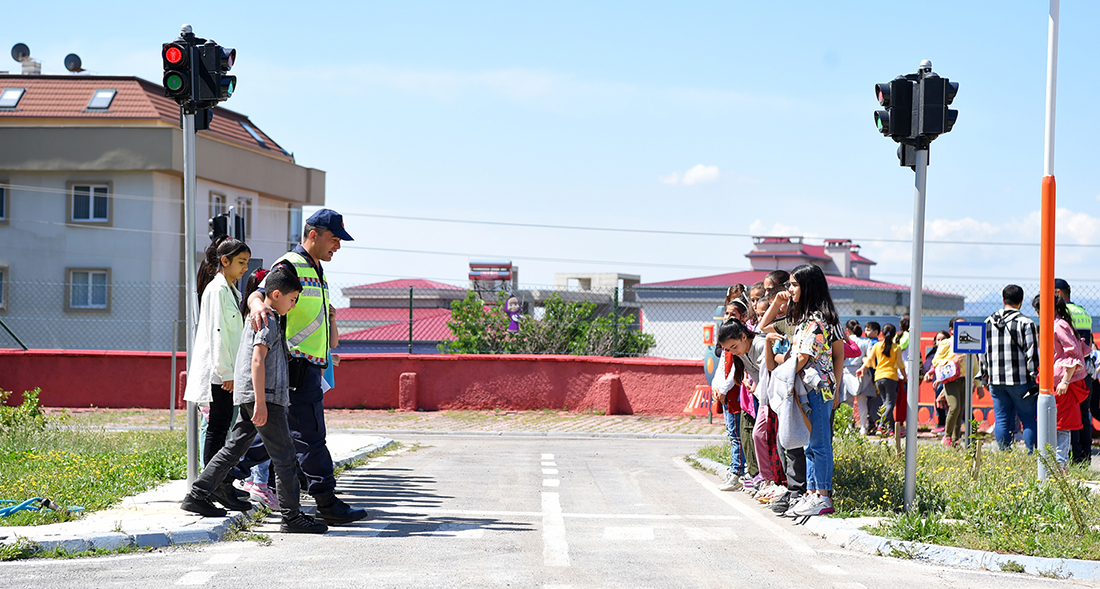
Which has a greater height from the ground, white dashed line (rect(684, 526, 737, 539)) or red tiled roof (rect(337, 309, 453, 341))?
red tiled roof (rect(337, 309, 453, 341))

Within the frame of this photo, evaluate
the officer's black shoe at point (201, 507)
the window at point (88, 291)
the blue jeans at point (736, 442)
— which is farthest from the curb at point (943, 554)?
the window at point (88, 291)

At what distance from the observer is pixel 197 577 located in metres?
5.61

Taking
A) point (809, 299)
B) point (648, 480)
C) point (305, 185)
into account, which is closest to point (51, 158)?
point (305, 185)

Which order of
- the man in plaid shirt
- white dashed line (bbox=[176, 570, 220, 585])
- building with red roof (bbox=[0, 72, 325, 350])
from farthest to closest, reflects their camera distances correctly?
building with red roof (bbox=[0, 72, 325, 350])
the man in plaid shirt
white dashed line (bbox=[176, 570, 220, 585])

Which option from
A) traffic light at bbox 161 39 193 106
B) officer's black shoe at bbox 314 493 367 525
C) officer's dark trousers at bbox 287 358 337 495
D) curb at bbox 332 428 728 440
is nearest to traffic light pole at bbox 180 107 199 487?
traffic light at bbox 161 39 193 106

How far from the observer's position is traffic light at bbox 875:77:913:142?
7602 mm

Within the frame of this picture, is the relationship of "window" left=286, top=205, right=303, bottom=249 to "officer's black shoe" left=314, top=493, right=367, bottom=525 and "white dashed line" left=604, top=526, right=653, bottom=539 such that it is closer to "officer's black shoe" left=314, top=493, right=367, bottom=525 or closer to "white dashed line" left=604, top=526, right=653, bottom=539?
"officer's black shoe" left=314, top=493, right=367, bottom=525

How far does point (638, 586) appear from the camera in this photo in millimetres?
5523

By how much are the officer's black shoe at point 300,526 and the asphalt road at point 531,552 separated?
0.35ft

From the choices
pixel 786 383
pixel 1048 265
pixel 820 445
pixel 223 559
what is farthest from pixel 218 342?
pixel 1048 265

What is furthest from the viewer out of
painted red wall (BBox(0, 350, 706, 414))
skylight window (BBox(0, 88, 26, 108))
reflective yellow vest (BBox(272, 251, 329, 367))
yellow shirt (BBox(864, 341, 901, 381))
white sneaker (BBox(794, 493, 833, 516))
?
skylight window (BBox(0, 88, 26, 108))

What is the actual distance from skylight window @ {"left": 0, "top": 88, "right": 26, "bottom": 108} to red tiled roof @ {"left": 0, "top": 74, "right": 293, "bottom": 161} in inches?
7.6

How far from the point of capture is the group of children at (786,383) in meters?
7.80

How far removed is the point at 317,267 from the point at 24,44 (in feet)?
160
